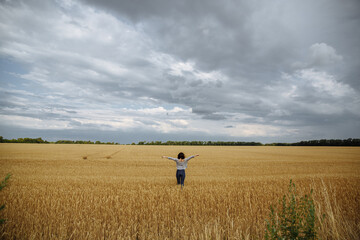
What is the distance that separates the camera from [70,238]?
5.54 meters

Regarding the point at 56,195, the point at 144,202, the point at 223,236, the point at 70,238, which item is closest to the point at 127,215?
the point at 144,202

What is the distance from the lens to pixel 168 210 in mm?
7199

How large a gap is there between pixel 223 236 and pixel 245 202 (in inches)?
112

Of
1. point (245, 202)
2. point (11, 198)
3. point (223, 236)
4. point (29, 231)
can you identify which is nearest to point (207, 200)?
point (245, 202)

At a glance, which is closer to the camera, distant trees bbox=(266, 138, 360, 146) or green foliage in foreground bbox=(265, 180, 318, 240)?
green foliage in foreground bbox=(265, 180, 318, 240)

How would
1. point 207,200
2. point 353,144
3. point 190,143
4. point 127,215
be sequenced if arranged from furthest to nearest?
point 190,143, point 353,144, point 207,200, point 127,215

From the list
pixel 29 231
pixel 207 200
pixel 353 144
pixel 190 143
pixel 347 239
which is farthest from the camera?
pixel 190 143

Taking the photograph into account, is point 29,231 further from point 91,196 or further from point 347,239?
point 347,239

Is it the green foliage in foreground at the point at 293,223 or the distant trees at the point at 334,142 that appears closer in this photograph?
the green foliage in foreground at the point at 293,223

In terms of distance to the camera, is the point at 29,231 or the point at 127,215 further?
the point at 127,215

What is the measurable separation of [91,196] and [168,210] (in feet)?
12.5

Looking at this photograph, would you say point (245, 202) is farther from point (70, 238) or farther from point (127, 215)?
point (70, 238)

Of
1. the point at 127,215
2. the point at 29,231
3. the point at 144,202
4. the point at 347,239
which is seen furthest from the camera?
the point at 144,202

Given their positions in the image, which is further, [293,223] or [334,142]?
[334,142]
